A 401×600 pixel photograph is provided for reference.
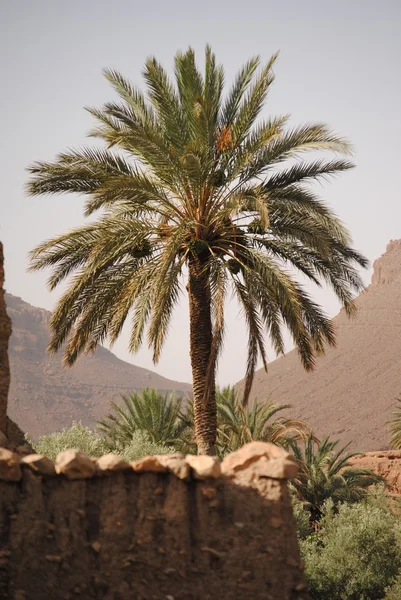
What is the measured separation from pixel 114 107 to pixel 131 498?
381 inches

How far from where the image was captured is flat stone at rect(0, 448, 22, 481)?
20.2ft

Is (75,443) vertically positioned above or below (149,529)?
above

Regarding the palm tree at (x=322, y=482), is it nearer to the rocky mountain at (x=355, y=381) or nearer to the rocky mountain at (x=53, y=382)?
the rocky mountain at (x=355, y=381)

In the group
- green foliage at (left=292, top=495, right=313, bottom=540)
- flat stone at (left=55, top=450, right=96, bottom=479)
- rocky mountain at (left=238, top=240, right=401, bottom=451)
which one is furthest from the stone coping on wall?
rocky mountain at (left=238, top=240, right=401, bottom=451)

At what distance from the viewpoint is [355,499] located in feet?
60.5

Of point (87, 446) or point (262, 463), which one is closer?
point (262, 463)

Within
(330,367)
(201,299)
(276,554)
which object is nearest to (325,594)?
(201,299)

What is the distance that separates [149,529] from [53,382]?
8358 cm

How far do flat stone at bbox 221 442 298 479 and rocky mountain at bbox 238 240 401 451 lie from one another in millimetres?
48382

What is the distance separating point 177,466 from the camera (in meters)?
6.46

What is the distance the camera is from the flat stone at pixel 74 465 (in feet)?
20.4


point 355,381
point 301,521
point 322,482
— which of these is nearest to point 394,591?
point 301,521

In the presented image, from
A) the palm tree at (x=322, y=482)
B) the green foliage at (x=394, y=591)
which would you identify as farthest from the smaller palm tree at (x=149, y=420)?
the green foliage at (x=394, y=591)

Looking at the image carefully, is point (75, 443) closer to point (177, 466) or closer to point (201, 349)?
point (201, 349)
